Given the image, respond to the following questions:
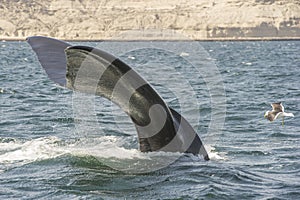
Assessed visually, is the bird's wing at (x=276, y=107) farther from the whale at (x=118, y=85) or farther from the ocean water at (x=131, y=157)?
the whale at (x=118, y=85)

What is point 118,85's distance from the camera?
7.00 meters

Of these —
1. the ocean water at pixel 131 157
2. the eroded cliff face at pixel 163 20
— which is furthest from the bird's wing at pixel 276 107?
the eroded cliff face at pixel 163 20

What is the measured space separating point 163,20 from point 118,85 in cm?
13728

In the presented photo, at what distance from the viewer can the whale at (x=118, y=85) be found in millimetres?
6688

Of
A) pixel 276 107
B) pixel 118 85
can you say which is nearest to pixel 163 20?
pixel 276 107

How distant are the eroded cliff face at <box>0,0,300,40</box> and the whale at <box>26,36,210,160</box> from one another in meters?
131

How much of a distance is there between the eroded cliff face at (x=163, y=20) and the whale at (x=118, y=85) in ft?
429

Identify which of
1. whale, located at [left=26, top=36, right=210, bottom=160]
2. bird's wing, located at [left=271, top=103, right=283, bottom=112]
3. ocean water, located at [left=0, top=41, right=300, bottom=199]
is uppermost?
whale, located at [left=26, top=36, right=210, bottom=160]

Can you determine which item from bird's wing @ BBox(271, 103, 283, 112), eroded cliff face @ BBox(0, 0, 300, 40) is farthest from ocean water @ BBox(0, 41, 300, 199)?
eroded cliff face @ BBox(0, 0, 300, 40)

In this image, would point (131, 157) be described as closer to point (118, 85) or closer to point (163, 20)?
point (118, 85)

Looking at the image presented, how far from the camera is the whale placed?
6.69m

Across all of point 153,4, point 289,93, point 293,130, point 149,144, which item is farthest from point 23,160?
point 153,4

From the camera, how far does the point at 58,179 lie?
8.16 metres

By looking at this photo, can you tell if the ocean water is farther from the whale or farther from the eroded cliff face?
the eroded cliff face
